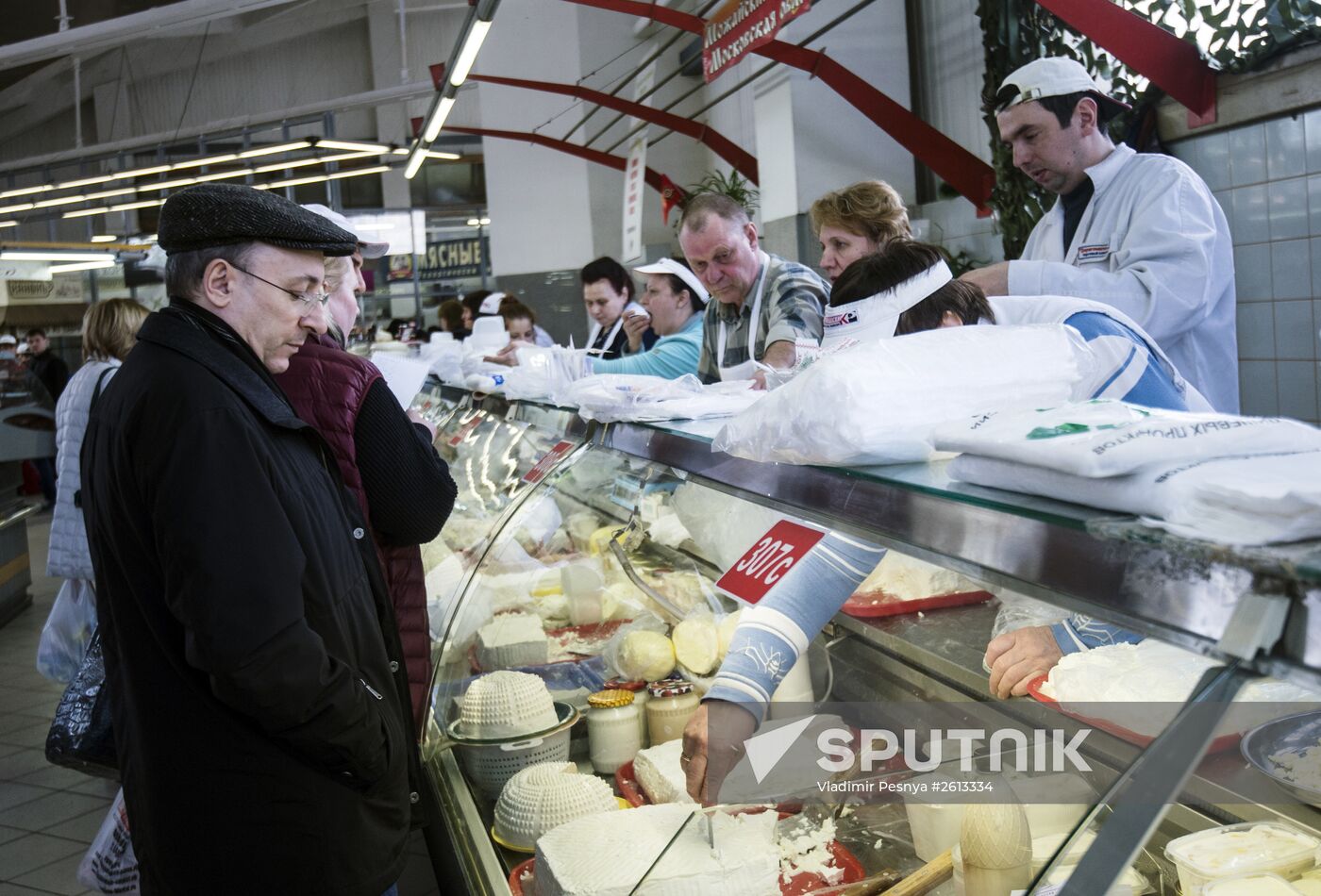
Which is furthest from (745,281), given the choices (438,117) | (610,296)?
(438,117)

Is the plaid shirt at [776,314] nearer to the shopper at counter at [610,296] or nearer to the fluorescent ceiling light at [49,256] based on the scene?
the shopper at counter at [610,296]

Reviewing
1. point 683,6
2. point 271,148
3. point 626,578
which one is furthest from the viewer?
point 271,148

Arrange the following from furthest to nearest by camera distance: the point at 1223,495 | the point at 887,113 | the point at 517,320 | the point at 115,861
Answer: the point at 517,320
the point at 887,113
the point at 115,861
the point at 1223,495

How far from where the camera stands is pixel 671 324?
15.6 ft

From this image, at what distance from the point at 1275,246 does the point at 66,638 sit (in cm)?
562

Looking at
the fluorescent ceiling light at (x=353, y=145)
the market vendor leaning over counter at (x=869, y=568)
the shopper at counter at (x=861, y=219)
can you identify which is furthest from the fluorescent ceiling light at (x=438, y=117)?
the market vendor leaning over counter at (x=869, y=568)

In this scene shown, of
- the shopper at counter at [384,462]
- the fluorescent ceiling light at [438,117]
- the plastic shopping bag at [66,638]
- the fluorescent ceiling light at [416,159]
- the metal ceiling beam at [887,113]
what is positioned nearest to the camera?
the shopper at counter at [384,462]

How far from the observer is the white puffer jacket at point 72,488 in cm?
488

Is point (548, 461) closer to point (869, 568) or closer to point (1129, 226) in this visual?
point (869, 568)

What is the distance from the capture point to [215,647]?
65.4 inches

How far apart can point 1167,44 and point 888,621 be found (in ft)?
13.3

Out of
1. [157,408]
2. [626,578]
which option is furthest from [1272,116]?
[157,408]

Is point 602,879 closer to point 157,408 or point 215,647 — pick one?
point 215,647

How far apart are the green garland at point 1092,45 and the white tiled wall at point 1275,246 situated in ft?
1.08
